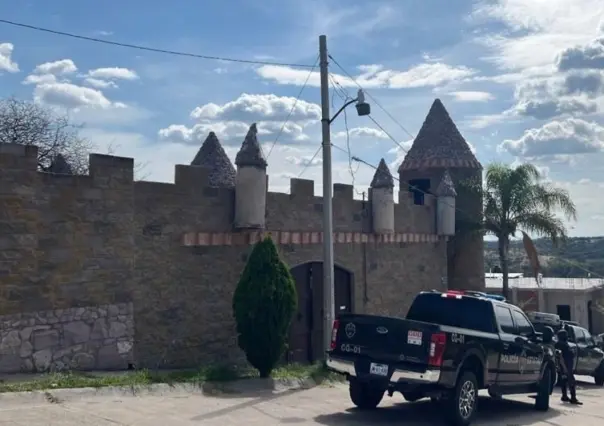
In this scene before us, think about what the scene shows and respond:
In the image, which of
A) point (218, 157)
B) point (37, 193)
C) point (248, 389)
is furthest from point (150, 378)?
point (218, 157)

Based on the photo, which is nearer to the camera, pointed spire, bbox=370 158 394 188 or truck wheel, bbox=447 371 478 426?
truck wheel, bbox=447 371 478 426

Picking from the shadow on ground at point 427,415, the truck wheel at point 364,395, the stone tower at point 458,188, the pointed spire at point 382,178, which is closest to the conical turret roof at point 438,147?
the stone tower at point 458,188

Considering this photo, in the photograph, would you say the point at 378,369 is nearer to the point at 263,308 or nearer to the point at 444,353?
the point at 444,353

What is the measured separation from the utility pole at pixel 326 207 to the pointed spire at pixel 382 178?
17.6 feet

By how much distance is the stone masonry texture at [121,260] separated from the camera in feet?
36.9

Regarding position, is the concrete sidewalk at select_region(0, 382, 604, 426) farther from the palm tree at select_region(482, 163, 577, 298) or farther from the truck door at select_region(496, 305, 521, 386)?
the palm tree at select_region(482, 163, 577, 298)

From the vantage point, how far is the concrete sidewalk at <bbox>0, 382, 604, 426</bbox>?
8.98 m

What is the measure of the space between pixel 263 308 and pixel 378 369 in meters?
3.15

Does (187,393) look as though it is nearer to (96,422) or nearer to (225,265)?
(96,422)

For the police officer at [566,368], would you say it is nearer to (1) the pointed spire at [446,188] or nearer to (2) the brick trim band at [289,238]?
(2) the brick trim band at [289,238]

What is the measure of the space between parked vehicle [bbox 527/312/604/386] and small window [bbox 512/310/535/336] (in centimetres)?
639

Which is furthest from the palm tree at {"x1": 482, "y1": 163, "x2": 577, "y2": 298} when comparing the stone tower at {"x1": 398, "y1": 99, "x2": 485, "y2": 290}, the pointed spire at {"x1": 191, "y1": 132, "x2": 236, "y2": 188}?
the pointed spire at {"x1": 191, "y1": 132, "x2": 236, "y2": 188}

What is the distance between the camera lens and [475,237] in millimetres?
24844

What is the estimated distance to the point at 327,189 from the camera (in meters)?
14.5
